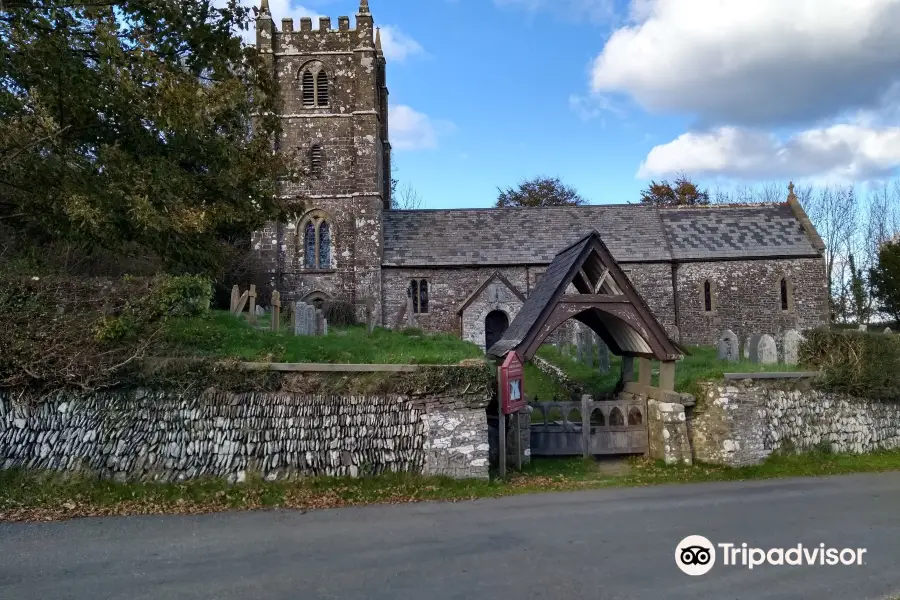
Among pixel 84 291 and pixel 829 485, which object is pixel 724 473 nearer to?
pixel 829 485

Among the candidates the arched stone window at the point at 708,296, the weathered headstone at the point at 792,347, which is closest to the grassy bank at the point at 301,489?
the weathered headstone at the point at 792,347

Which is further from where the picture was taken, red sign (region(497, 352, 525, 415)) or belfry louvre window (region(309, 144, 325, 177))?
belfry louvre window (region(309, 144, 325, 177))

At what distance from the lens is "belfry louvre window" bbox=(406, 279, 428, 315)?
28000mm

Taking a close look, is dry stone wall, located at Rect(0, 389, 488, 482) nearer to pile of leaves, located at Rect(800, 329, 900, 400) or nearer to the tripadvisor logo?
the tripadvisor logo

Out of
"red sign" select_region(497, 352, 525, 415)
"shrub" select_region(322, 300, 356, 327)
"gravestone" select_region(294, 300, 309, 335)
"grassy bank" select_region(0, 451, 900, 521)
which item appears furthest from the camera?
"shrub" select_region(322, 300, 356, 327)

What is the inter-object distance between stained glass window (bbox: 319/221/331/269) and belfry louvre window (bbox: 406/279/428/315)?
4049mm

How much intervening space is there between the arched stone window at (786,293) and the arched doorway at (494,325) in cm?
1269

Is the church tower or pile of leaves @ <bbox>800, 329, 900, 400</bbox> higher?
the church tower

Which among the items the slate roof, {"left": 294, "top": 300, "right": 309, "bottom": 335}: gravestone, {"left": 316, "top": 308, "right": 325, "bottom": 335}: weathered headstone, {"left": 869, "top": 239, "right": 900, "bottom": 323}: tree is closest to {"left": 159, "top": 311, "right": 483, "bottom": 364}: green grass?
{"left": 294, "top": 300, "right": 309, "bottom": 335}: gravestone

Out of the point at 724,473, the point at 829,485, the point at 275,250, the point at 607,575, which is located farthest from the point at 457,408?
the point at 275,250

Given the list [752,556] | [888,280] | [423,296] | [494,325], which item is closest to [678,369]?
[752,556]

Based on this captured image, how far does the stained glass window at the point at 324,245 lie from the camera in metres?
28.5

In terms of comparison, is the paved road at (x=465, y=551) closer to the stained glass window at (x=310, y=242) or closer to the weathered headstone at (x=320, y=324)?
the weathered headstone at (x=320, y=324)

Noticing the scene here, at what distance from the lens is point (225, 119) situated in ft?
34.1
